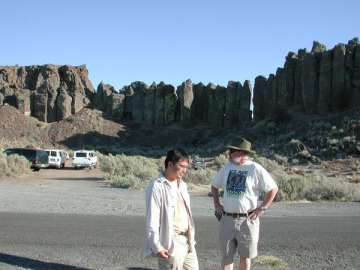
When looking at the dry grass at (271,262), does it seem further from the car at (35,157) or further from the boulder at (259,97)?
the boulder at (259,97)

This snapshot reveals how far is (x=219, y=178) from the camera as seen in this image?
633 centimetres

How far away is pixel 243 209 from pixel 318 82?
200 ft

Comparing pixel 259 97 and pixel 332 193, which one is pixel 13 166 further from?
pixel 259 97

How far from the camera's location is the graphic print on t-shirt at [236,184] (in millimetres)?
6039

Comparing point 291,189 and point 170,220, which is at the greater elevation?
point 170,220

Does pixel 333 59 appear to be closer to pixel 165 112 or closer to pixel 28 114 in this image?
pixel 165 112

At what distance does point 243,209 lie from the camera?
6008 millimetres

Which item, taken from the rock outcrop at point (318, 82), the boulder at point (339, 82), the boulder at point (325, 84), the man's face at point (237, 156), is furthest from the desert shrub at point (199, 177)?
the boulder at point (325, 84)

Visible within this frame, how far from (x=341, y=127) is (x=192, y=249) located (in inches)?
1997

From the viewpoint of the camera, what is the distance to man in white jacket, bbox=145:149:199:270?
4895 millimetres

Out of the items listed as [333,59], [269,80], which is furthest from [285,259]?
[269,80]

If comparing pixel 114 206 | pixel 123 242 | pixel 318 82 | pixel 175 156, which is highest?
pixel 318 82

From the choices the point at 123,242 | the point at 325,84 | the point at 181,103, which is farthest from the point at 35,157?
the point at 181,103

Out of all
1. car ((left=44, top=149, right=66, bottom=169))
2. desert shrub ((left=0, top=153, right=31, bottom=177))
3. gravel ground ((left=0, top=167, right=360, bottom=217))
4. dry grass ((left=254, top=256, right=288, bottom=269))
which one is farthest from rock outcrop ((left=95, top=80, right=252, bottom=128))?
dry grass ((left=254, top=256, right=288, bottom=269))
